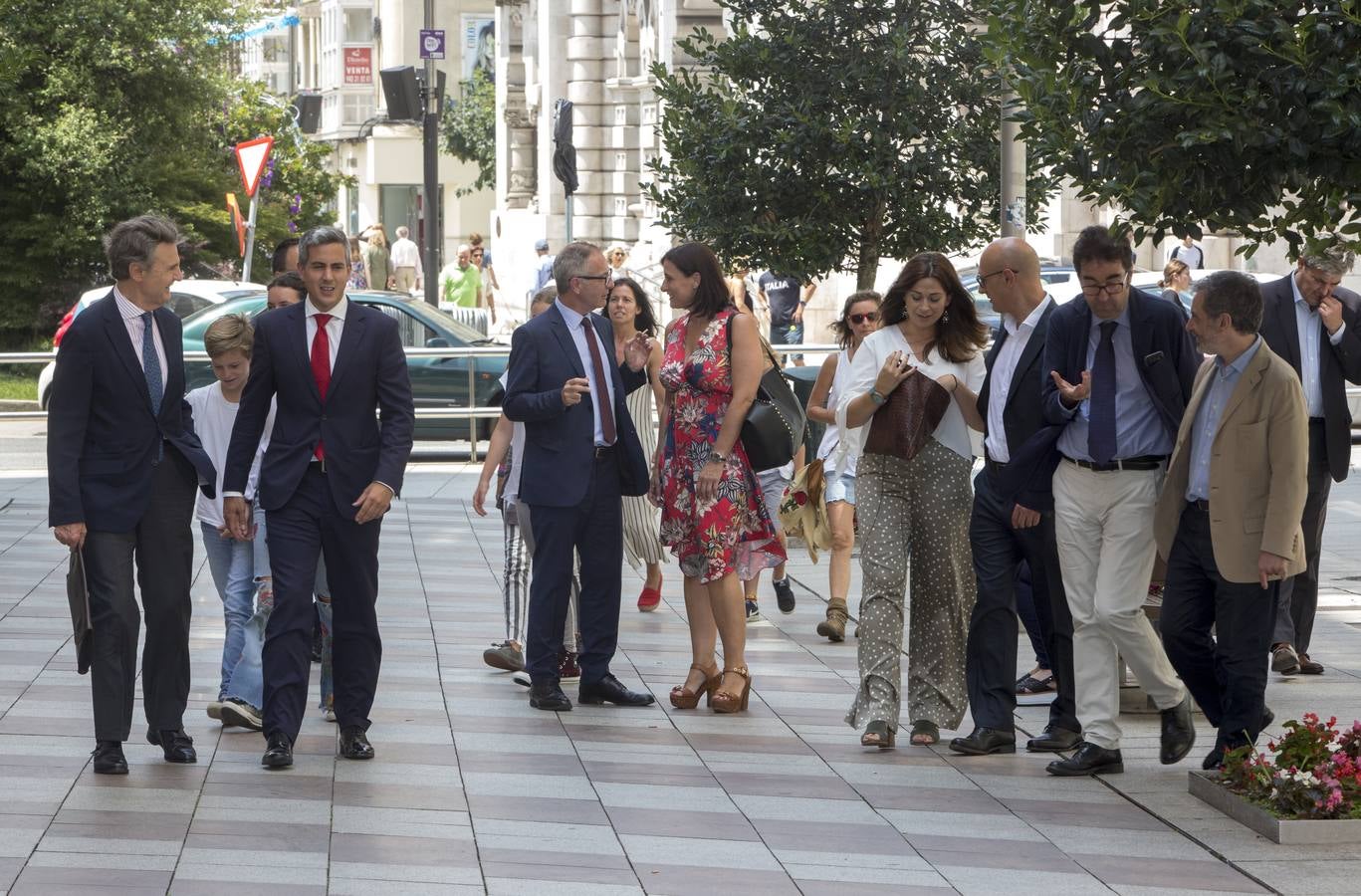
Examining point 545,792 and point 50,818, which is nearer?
point 50,818

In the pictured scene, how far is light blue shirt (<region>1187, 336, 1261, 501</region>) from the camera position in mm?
7141

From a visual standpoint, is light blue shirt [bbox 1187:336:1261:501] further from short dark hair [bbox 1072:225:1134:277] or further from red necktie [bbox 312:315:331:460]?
red necktie [bbox 312:315:331:460]

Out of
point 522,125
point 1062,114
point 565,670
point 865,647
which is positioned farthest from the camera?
point 522,125

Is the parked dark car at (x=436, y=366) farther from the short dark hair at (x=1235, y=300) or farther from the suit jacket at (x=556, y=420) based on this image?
the short dark hair at (x=1235, y=300)

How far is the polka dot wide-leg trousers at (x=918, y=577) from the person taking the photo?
8055 millimetres

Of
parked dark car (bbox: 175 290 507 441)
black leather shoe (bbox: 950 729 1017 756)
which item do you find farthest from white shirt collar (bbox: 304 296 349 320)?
parked dark car (bbox: 175 290 507 441)

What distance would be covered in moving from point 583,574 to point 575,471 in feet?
1.53

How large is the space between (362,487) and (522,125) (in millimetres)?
46560

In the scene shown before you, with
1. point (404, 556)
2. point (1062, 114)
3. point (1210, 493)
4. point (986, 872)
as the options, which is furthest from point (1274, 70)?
point (404, 556)

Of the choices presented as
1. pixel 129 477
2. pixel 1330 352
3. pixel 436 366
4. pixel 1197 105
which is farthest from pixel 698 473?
pixel 436 366

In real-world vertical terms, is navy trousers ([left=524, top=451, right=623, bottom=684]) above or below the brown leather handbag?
below

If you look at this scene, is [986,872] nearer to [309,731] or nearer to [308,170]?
[309,731]

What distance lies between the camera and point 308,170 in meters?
41.1

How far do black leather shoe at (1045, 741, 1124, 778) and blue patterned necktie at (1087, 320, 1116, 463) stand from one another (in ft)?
3.30
